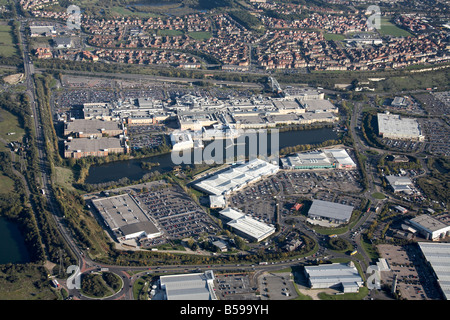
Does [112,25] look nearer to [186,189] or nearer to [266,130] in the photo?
[266,130]

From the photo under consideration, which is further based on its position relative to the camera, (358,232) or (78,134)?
(78,134)

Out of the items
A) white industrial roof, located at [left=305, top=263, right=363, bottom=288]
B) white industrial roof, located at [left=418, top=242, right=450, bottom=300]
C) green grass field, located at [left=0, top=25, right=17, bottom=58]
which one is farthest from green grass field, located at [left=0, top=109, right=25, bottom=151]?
white industrial roof, located at [left=418, top=242, right=450, bottom=300]

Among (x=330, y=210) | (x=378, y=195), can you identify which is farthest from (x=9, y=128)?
(x=378, y=195)

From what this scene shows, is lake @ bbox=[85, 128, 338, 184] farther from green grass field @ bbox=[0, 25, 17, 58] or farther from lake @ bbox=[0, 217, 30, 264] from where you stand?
green grass field @ bbox=[0, 25, 17, 58]

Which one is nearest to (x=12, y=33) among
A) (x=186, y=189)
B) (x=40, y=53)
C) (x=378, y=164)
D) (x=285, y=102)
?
(x=40, y=53)

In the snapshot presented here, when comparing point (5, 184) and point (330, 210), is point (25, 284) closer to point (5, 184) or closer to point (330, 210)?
point (5, 184)
